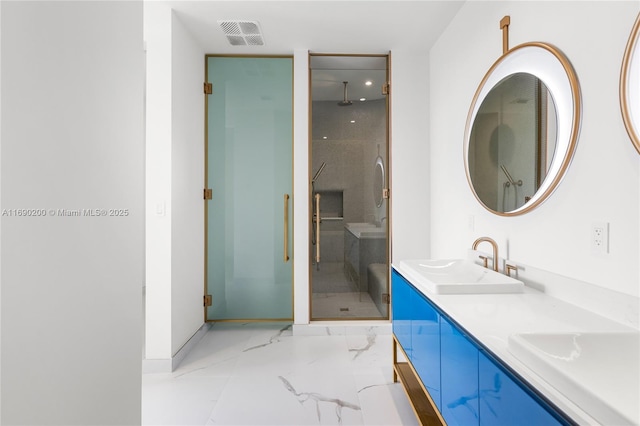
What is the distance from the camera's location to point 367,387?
2.19 meters

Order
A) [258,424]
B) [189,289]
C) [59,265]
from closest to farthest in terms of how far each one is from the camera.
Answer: [59,265], [258,424], [189,289]

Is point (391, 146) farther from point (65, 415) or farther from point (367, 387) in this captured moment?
point (65, 415)

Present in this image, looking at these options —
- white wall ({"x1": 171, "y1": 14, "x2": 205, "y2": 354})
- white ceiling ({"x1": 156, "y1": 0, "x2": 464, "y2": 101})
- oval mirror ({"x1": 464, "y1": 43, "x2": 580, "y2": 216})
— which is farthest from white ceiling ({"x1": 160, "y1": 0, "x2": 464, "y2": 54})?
oval mirror ({"x1": 464, "y1": 43, "x2": 580, "y2": 216})

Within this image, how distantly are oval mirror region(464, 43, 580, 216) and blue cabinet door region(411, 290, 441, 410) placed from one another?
2.24 feet

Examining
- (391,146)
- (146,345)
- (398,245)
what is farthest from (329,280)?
(146,345)

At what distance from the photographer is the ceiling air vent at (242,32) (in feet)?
8.70

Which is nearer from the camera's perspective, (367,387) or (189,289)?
(367,387)

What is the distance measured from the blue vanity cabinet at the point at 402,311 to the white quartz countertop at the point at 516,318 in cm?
31

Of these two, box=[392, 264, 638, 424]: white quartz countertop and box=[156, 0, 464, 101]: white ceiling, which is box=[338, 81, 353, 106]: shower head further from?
box=[392, 264, 638, 424]: white quartz countertop

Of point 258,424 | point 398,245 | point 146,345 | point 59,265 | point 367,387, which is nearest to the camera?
point 59,265

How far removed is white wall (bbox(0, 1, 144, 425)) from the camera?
1.55ft

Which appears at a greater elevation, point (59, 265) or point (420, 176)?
point (420, 176)

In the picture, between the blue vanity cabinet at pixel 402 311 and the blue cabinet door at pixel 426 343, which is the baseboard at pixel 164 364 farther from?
the blue cabinet door at pixel 426 343

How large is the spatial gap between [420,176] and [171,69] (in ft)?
7.10
